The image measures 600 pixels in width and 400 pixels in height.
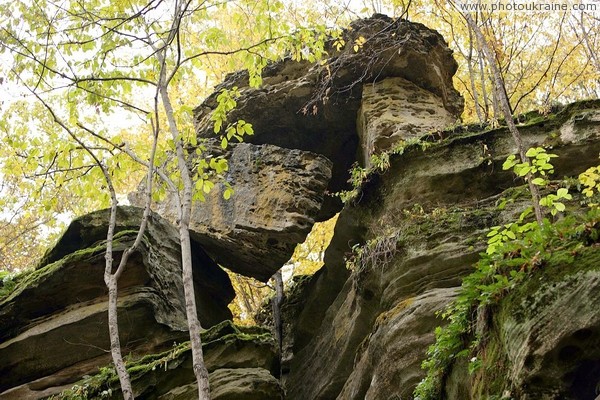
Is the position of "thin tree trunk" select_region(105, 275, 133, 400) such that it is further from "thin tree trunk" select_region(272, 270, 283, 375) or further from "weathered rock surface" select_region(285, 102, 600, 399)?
"thin tree trunk" select_region(272, 270, 283, 375)

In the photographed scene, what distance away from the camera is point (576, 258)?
4457 millimetres

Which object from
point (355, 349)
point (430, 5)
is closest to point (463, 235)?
point (355, 349)

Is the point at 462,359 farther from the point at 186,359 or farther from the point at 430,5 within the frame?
the point at 430,5

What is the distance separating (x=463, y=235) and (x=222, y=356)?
4.42 metres

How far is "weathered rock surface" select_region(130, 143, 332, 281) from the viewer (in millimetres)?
11789

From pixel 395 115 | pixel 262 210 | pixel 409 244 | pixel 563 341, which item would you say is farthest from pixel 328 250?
pixel 563 341

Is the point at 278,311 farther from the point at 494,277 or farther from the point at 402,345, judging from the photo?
the point at 494,277

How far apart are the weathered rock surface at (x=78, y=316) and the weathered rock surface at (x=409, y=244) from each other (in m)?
2.96

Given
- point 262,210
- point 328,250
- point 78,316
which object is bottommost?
point 78,316

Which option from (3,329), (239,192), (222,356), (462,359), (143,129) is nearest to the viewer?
(462,359)

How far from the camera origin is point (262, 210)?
11.9 m

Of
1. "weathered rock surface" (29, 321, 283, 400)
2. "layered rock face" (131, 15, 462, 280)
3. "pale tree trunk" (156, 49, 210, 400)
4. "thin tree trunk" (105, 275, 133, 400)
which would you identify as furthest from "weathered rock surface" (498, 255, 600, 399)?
"layered rock face" (131, 15, 462, 280)

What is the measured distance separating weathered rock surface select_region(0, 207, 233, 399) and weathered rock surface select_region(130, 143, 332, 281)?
1367mm

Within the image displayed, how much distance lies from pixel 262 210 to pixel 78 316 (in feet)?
13.3
